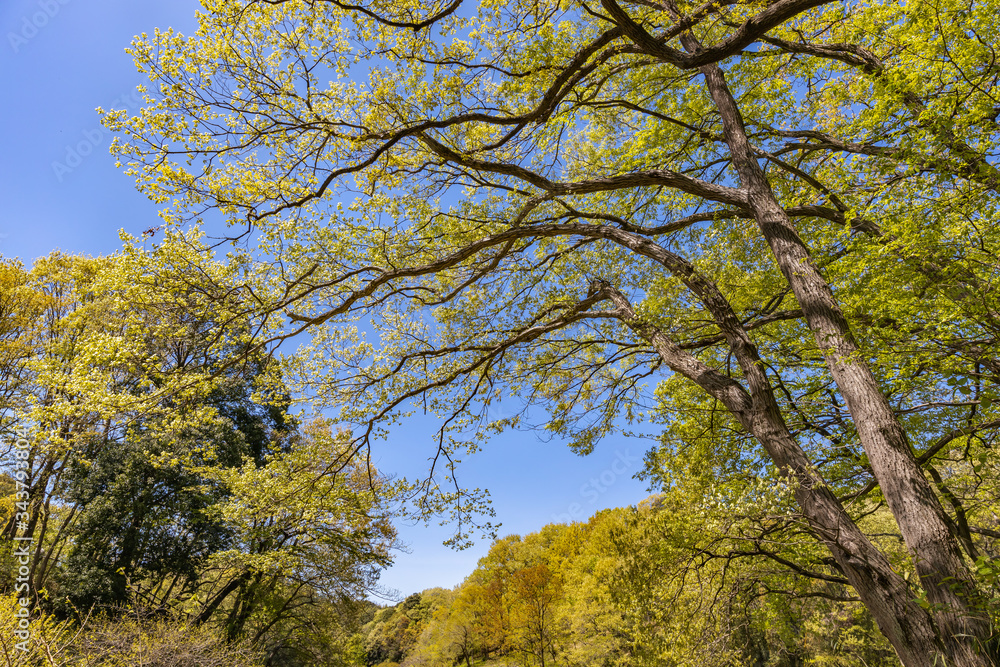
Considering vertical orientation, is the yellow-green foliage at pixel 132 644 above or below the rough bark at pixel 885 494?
below

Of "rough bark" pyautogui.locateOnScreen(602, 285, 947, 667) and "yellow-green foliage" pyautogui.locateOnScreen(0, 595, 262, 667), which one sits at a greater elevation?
"rough bark" pyautogui.locateOnScreen(602, 285, 947, 667)

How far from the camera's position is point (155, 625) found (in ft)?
38.1

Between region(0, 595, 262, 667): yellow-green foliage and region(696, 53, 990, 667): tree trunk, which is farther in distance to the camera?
region(0, 595, 262, 667): yellow-green foliage

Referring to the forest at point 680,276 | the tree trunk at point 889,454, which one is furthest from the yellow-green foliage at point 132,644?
the tree trunk at point 889,454

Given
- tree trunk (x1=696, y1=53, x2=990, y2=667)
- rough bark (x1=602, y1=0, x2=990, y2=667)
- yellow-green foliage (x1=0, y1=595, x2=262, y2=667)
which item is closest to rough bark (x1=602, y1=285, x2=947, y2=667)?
rough bark (x1=602, y1=0, x2=990, y2=667)

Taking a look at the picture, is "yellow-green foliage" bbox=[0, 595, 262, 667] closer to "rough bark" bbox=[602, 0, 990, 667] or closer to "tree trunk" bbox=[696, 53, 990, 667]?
Answer: "rough bark" bbox=[602, 0, 990, 667]

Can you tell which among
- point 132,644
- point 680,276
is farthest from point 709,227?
point 132,644

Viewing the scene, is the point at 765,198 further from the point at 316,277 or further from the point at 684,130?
the point at 316,277

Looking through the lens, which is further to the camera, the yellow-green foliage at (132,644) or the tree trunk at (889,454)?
the yellow-green foliage at (132,644)

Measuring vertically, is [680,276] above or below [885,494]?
above

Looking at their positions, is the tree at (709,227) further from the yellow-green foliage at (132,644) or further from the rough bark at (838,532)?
the yellow-green foliage at (132,644)

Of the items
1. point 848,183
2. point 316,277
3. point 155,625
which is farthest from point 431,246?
point 155,625

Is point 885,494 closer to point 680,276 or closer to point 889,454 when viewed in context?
point 889,454

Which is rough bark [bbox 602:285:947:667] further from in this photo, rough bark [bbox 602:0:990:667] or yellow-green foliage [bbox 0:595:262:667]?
yellow-green foliage [bbox 0:595:262:667]
